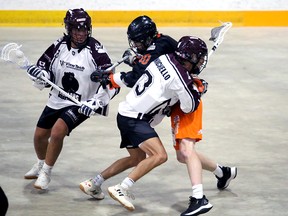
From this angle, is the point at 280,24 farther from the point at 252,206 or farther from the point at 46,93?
the point at 252,206

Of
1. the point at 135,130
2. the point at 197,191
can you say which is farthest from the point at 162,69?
the point at 197,191

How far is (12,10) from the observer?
12.7 meters

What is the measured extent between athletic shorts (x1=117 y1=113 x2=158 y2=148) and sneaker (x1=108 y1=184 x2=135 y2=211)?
1.08 feet

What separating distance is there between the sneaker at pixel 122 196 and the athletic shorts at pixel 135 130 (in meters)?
0.33

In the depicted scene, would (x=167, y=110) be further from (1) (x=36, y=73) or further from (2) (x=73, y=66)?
(1) (x=36, y=73)

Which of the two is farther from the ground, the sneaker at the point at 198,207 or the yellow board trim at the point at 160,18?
the yellow board trim at the point at 160,18

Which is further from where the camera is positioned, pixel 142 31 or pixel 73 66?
pixel 73 66

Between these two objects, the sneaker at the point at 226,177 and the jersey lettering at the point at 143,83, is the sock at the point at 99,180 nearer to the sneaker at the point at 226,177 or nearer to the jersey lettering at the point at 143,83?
the jersey lettering at the point at 143,83

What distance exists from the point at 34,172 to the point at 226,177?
146 cm

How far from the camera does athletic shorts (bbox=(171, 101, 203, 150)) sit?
5.93 meters

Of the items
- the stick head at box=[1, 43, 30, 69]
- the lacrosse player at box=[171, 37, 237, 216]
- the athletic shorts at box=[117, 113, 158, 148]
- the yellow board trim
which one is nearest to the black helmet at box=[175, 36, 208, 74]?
the lacrosse player at box=[171, 37, 237, 216]

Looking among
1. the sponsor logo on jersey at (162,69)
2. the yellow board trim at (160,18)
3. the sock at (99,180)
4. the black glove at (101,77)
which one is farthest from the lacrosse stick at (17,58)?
the yellow board trim at (160,18)

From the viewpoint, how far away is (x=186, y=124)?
5.93 metres

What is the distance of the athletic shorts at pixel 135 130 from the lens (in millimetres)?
5871
